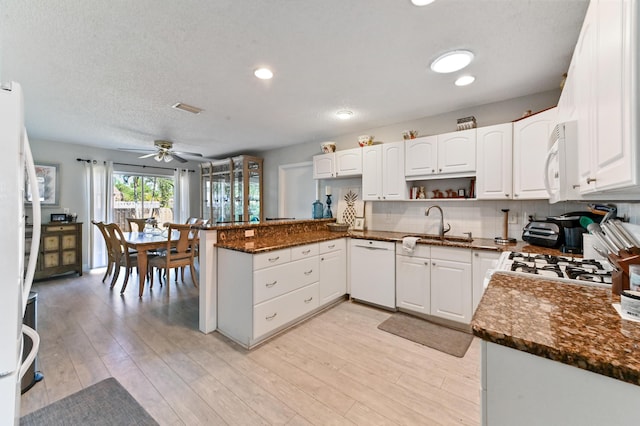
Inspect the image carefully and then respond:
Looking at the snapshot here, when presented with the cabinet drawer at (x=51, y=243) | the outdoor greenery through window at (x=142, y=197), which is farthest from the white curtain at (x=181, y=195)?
the cabinet drawer at (x=51, y=243)

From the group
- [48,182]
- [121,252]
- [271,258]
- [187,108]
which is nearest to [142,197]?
[48,182]

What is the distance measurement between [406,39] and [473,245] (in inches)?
A: 74.1

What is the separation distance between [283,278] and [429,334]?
60.2 inches

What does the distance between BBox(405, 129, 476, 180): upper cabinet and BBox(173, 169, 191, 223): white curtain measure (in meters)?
5.37

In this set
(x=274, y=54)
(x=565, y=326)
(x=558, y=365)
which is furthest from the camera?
(x=274, y=54)

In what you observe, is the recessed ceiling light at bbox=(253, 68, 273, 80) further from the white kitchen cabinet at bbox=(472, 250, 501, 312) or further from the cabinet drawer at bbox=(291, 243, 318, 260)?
the white kitchen cabinet at bbox=(472, 250, 501, 312)

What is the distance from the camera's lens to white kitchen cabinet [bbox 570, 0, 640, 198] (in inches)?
27.1

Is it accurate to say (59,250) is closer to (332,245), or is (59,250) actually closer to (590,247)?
(332,245)

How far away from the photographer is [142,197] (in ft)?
19.4

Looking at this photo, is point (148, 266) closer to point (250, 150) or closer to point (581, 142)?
point (250, 150)

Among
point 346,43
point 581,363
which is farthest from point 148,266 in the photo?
point 581,363

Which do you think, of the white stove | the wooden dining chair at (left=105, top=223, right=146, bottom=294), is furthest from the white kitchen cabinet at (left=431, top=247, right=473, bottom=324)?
the wooden dining chair at (left=105, top=223, right=146, bottom=294)

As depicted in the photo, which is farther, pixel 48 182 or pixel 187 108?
pixel 48 182

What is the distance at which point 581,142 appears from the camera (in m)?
1.22
